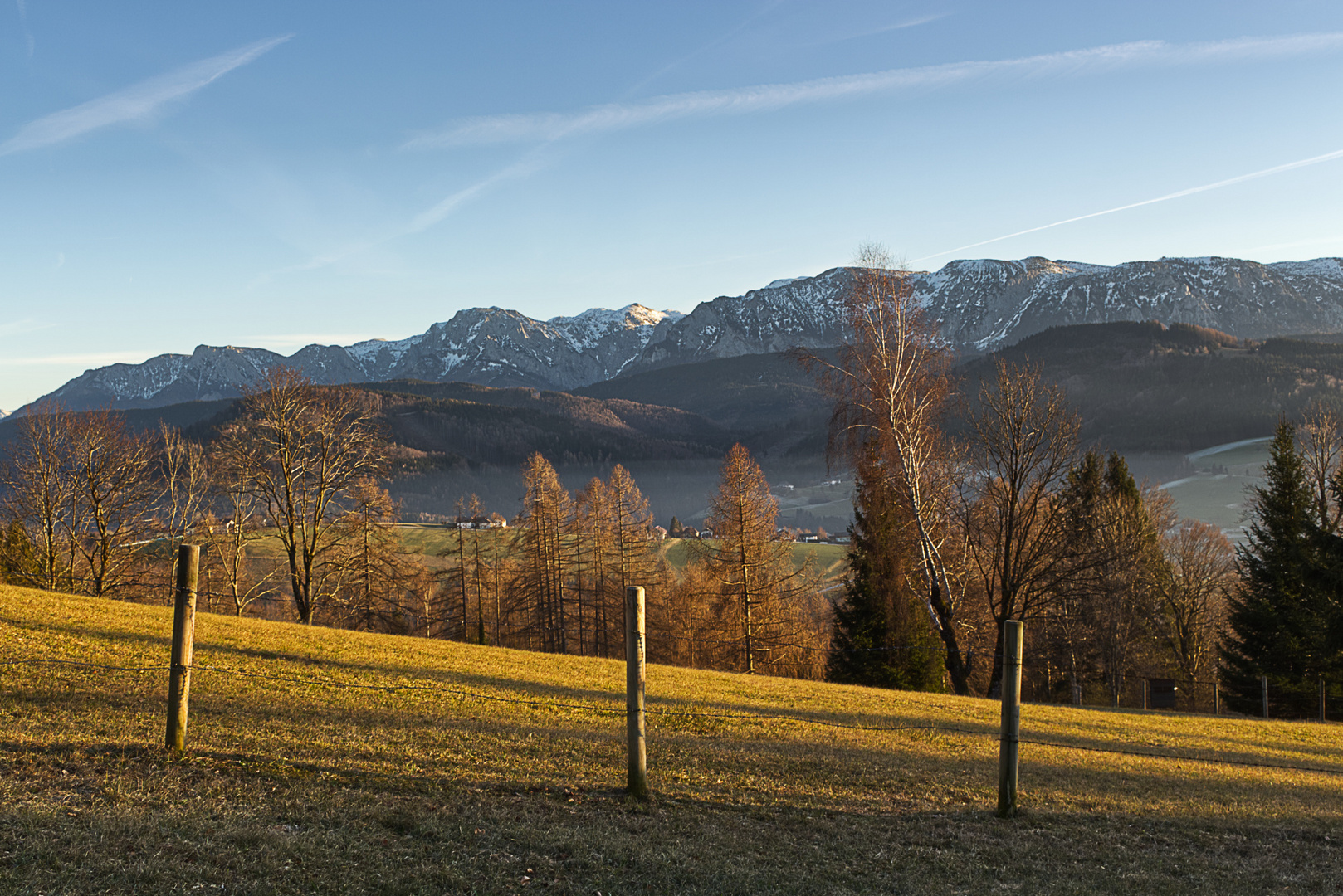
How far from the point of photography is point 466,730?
400 inches

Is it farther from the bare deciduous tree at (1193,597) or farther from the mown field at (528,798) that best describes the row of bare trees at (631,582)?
the mown field at (528,798)

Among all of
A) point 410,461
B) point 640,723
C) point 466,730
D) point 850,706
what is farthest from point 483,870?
point 410,461

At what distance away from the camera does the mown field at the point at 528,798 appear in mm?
5512

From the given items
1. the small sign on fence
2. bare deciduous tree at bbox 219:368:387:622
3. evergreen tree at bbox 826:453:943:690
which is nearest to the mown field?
evergreen tree at bbox 826:453:943:690

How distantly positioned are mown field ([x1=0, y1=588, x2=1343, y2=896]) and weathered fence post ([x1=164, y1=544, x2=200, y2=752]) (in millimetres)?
242

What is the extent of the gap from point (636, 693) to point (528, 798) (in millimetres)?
1462

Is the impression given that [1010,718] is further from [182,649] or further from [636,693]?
[182,649]

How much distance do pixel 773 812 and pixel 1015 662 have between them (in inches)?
121

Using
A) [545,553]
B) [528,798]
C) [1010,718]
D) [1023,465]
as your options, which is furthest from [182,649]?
[545,553]

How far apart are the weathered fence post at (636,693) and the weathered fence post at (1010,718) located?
3840 mm

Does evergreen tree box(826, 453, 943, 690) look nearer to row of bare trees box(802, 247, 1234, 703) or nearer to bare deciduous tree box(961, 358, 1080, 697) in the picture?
row of bare trees box(802, 247, 1234, 703)

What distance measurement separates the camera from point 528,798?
7430 millimetres

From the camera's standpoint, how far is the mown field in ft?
18.1

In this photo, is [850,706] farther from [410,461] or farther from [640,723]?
[410,461]
